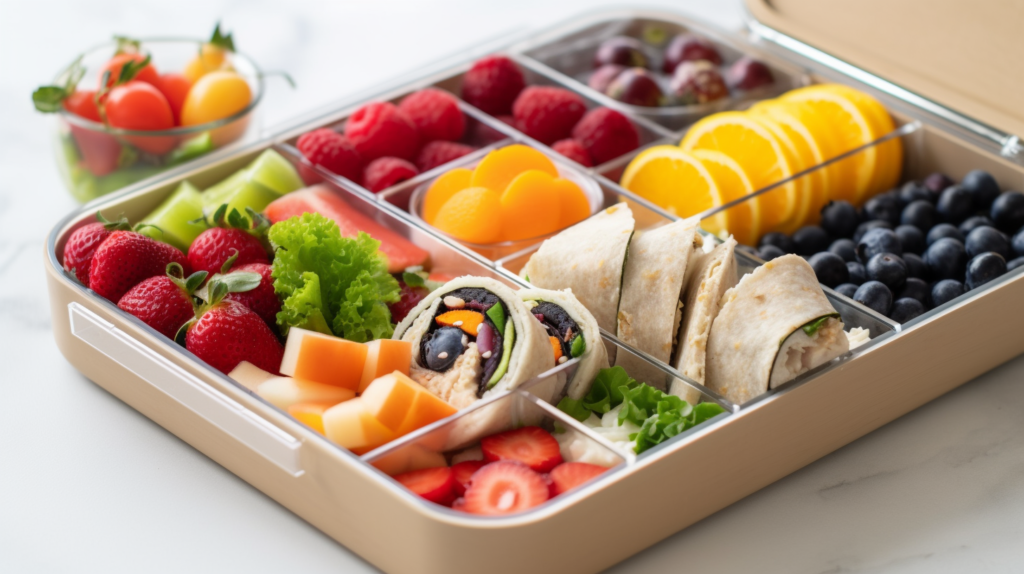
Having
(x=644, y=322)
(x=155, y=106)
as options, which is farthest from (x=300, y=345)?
(x=155, y=106)

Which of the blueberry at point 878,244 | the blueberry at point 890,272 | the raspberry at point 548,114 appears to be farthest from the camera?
the raspberry at point 548,114

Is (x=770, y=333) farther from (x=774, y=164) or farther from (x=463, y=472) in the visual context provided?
(x=774, y=164)

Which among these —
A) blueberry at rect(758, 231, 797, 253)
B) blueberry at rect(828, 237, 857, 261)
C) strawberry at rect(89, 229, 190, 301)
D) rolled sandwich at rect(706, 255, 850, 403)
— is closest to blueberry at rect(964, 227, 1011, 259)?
blueberry at rect(828, 237, 857, 261)

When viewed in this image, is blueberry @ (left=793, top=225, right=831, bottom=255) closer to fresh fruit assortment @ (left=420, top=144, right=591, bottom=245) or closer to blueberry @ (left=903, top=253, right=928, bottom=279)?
blueberry @ (left=903, top=253, right=928, bottom=279)

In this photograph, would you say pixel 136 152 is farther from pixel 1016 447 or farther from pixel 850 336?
pixel 1016 447

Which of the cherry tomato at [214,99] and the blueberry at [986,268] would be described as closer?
the blueberry at [986,268]

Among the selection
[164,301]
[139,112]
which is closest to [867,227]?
[164,301]

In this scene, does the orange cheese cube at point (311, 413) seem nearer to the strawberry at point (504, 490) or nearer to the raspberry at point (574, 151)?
the strawberry at point (504, 490)

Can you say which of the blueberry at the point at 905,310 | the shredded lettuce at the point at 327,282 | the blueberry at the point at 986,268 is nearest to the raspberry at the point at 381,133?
the shredded lettuce at the point at 327,282
